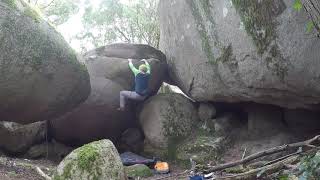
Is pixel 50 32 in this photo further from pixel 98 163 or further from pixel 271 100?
pixel 271 100

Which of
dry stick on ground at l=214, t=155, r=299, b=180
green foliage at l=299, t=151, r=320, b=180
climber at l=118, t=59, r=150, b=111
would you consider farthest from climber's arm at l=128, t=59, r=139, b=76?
green foliage at l=299, t=151, r=320, b=180

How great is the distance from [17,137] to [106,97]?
3072 mm

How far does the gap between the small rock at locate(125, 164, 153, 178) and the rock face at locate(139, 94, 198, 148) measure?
168 cm

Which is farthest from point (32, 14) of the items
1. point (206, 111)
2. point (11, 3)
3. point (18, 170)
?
point (206, 111)

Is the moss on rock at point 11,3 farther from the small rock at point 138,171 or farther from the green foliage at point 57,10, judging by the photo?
the green foliage at point 57,10

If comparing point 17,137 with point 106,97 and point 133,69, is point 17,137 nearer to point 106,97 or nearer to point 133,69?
point 106,97

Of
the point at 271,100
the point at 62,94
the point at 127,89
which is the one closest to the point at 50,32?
the point at 62,94

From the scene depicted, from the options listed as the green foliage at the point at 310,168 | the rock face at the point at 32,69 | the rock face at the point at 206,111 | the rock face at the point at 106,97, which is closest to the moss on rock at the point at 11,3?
the rock face at the point at 32,69

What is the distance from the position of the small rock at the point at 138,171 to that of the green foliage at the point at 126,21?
10372 mm

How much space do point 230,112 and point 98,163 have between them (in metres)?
6.25

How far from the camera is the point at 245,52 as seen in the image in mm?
10695

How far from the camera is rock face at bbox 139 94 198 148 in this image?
12.9m

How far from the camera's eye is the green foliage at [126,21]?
841 inches

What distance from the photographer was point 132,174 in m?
10.8
